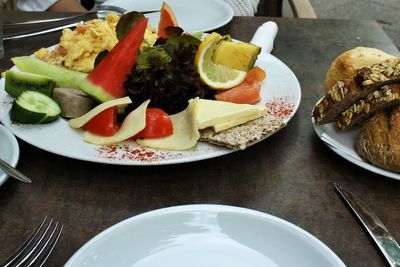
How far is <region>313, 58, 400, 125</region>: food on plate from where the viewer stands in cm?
92

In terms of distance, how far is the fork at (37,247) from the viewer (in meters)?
0.72

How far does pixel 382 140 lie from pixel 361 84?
0.11 m

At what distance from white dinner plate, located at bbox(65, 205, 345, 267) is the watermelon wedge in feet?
1.41

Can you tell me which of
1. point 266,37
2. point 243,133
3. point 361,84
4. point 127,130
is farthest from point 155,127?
point 266,37

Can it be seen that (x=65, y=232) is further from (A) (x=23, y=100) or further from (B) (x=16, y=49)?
(B) (x=16, y=49)

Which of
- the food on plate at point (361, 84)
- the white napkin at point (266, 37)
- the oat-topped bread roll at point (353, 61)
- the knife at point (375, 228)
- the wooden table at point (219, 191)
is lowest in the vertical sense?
the white napkin at point (266, 37)

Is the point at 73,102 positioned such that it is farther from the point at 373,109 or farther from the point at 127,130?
the point at 373,109

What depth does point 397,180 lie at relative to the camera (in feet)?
3.14

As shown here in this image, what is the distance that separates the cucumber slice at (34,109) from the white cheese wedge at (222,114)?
0.28 meters

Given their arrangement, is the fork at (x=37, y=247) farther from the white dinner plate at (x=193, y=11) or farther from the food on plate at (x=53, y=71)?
the white dinner plate at (x=193, y=11)

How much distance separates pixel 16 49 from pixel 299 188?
3.34 feet

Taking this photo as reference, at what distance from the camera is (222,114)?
987 millimetres

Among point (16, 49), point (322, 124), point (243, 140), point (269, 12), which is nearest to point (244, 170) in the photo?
point (243, 140)

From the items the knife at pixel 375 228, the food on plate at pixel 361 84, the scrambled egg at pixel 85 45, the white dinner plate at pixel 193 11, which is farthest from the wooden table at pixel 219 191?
the white dinner plate at pixel 193 11
